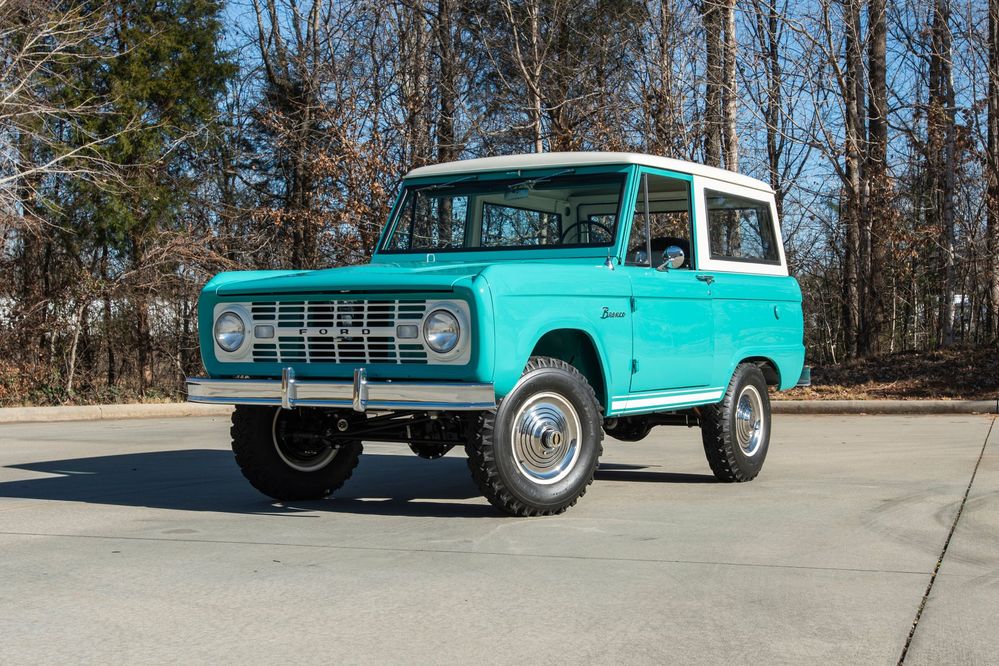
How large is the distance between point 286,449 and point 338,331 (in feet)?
4.42

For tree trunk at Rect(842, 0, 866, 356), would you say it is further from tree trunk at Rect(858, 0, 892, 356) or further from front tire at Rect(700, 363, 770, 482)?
front tire at Rect(700, 363, 770, 482)

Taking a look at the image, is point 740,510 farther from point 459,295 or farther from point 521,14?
point 521,14

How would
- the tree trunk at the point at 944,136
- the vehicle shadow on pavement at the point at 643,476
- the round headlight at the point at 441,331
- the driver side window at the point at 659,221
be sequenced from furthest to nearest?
the tree trunk at the point at 944,136 < the vehicle shadow on pavement at the point at 643,476 < the driver side window at the point at 659,221 < the round headlight at the point at 441,331

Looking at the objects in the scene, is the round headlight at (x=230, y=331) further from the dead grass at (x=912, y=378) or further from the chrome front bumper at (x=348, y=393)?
the dead grass at (x=912, y=378)

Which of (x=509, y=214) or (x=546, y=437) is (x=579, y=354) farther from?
(x=509, y=214)

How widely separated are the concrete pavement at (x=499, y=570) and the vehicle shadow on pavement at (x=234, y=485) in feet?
0.16

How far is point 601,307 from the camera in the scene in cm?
752

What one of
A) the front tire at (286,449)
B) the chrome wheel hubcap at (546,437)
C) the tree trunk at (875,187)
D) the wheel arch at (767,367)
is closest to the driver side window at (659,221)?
the wheel arch at (767,367)

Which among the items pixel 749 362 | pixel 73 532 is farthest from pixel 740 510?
pixel 73 532

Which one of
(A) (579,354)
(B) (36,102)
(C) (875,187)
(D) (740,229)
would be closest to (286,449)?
(A) (579,354)

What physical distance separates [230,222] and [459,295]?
861 inches

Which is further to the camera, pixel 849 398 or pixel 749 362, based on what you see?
pixel 849 398

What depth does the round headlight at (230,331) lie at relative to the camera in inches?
295

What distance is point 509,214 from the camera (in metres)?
8.51
